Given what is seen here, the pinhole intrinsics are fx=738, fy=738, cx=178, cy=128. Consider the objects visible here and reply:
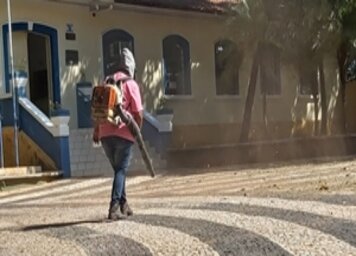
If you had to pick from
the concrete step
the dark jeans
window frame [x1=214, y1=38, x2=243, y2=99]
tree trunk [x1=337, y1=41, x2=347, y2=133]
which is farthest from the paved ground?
window frame [x1=214, y1=38, x2=243, y2=99]

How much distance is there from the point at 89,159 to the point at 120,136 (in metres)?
8.68

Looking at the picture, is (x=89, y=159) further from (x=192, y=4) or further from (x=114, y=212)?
(x=114, y=212)

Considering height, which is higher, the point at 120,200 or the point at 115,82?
the point at 115,82

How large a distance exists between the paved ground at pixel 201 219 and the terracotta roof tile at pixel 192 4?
808 centimetres

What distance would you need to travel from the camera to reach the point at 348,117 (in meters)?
28.4

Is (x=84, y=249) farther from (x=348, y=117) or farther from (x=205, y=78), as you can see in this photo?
(x=348, y=117)

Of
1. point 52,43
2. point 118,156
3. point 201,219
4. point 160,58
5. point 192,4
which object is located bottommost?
point 201,219

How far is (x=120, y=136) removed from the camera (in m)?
8.70

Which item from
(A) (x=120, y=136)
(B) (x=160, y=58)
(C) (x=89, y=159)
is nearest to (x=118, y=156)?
(A) (x=120, y=136)

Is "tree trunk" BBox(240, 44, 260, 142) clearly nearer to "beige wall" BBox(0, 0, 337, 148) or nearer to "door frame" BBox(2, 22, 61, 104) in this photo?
"beige wall" BBox(0, 0, 337, 148)

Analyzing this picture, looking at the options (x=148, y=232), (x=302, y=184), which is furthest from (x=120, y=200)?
(x=302, y=184)

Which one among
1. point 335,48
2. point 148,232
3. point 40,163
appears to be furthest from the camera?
point 335,48

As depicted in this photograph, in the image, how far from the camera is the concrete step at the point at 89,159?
55.6 feet

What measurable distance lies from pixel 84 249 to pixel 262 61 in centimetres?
1432
